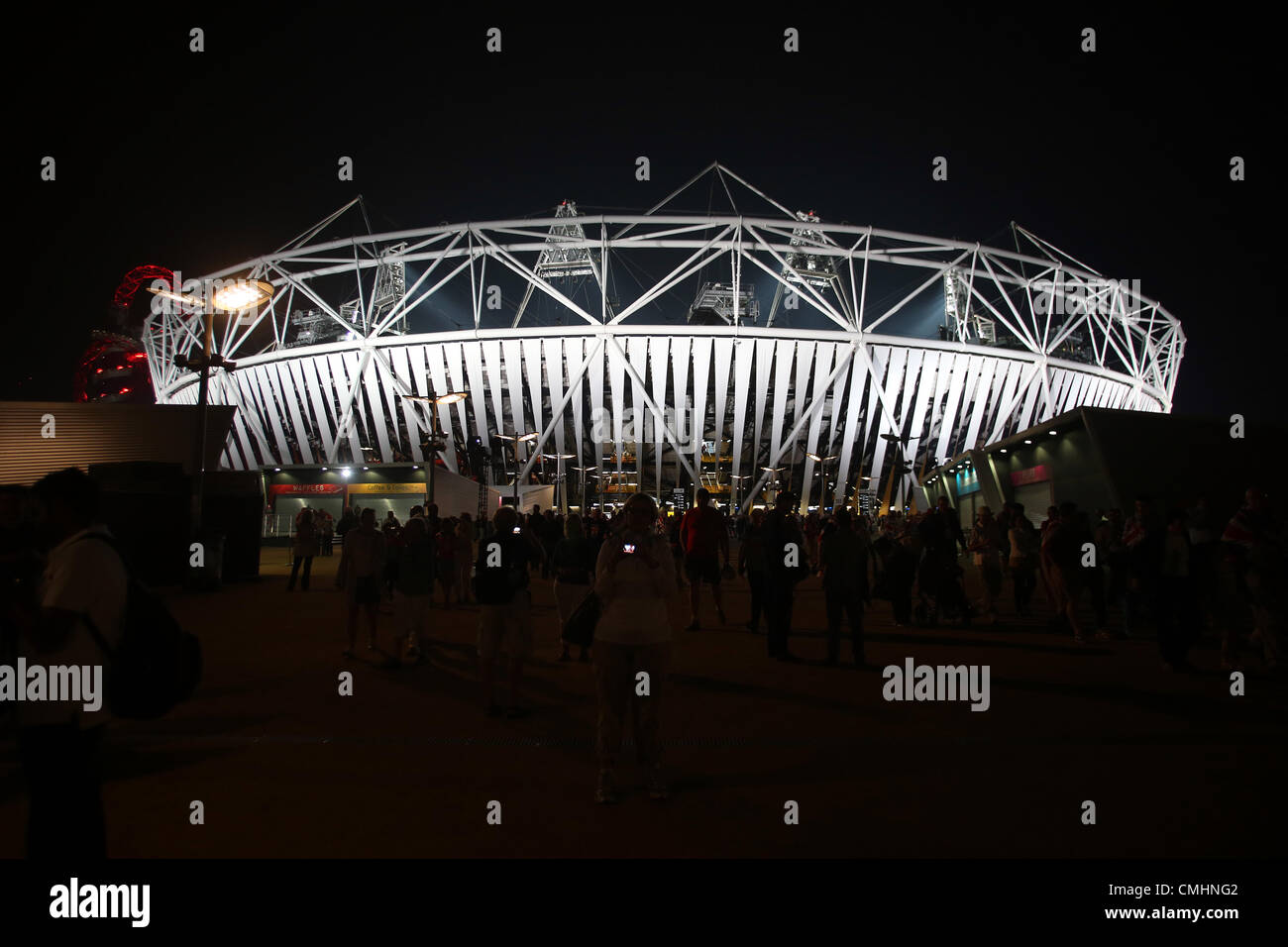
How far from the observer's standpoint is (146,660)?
94.9 inches

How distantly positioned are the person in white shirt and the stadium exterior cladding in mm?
43683

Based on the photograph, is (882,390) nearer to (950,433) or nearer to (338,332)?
(950,433)

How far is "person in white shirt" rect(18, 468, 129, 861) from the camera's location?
Result: 7.59 feet

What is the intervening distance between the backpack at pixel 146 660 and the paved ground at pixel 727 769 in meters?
1.28

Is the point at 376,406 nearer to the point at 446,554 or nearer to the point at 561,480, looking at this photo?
the point at 561,480

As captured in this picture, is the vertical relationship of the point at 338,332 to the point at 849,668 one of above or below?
Answer: above

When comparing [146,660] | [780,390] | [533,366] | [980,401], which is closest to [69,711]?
[146,660]

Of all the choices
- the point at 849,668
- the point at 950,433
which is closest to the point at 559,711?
the point at 849,668

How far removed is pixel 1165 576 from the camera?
24.3 ft

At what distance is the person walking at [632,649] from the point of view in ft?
→ 13.3

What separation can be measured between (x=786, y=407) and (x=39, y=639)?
169ft

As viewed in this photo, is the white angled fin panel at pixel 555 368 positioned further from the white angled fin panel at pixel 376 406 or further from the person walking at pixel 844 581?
the person walking at pixel 844 581

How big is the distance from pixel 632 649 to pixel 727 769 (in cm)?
96

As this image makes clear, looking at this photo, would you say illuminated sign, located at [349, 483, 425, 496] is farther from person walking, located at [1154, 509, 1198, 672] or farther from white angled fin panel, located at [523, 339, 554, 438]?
person walking, located at [1154, 509, 1198, 672]
